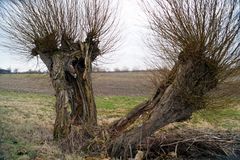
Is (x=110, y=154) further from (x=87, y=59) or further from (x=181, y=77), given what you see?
(x=87, y=59)

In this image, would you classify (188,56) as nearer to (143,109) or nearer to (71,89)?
(143,109)

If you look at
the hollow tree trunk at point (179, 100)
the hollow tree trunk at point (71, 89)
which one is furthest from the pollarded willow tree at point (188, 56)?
the hollow tree trunk at point (71, 89)

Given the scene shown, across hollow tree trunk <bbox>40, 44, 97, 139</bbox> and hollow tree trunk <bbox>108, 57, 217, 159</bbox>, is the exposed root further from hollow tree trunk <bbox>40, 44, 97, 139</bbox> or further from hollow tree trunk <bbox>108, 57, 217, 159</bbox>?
hollow tree trunk <bbox>108, 57, 217, 159</bbox>

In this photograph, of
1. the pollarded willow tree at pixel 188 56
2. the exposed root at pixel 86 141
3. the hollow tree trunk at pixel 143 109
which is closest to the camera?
the pollarded willow tree at pixel 188 56

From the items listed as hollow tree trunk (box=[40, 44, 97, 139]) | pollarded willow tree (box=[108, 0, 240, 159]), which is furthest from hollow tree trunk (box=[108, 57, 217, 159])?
hollow tree trunk (box=[40, 44, 97, 139])

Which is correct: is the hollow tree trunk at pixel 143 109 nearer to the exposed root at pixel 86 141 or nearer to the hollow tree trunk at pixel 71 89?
the exposed root at pixel 86 141

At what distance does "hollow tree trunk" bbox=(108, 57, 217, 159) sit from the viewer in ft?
28.4

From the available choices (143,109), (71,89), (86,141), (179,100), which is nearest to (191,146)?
(179,100)

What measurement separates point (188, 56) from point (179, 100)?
1.19m

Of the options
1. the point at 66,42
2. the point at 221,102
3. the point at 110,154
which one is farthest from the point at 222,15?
the point at 66,42

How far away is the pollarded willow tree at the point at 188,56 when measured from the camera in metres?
8.19

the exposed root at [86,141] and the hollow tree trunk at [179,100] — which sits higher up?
the hollow tree trunk at [179,100]

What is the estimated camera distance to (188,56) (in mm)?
8633

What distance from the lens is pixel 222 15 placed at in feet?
26.7
